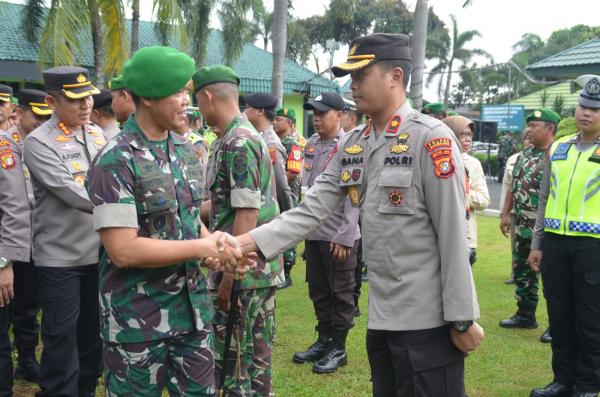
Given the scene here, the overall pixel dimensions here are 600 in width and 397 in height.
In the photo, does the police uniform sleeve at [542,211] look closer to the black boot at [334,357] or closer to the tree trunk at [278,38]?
the black boot at [334,357]

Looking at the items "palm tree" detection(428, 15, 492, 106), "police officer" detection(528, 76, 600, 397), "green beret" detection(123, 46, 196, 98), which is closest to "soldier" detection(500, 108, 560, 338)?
"police officer" detection(528, 76, 600, 397)

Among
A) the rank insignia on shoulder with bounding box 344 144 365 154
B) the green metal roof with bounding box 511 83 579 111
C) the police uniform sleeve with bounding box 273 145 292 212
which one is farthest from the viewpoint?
the green metal roof with bounding box 511 83 579 111

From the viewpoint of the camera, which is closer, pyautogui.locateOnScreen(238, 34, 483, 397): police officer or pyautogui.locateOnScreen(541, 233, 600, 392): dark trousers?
pyautogui.locateOnScreen(238, 34, 483, 397): police officer

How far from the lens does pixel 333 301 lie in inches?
210

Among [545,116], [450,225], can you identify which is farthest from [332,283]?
[545,116]

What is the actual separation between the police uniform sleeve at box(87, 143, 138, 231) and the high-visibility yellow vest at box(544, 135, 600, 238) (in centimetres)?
332

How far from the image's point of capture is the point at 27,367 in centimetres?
492

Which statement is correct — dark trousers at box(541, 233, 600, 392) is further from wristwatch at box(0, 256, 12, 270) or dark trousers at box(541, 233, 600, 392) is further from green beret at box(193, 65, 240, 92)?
wristwatch at box(0, 256, 12, 270)

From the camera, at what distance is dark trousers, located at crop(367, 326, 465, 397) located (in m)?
2.67

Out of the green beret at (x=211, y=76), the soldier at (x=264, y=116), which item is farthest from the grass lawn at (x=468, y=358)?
the green beret at (x=211, y=76)

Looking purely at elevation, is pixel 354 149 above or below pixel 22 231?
above

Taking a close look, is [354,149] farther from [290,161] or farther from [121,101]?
[290,161]

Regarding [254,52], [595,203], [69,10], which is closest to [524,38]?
[254,52]

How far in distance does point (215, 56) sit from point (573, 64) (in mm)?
18176
